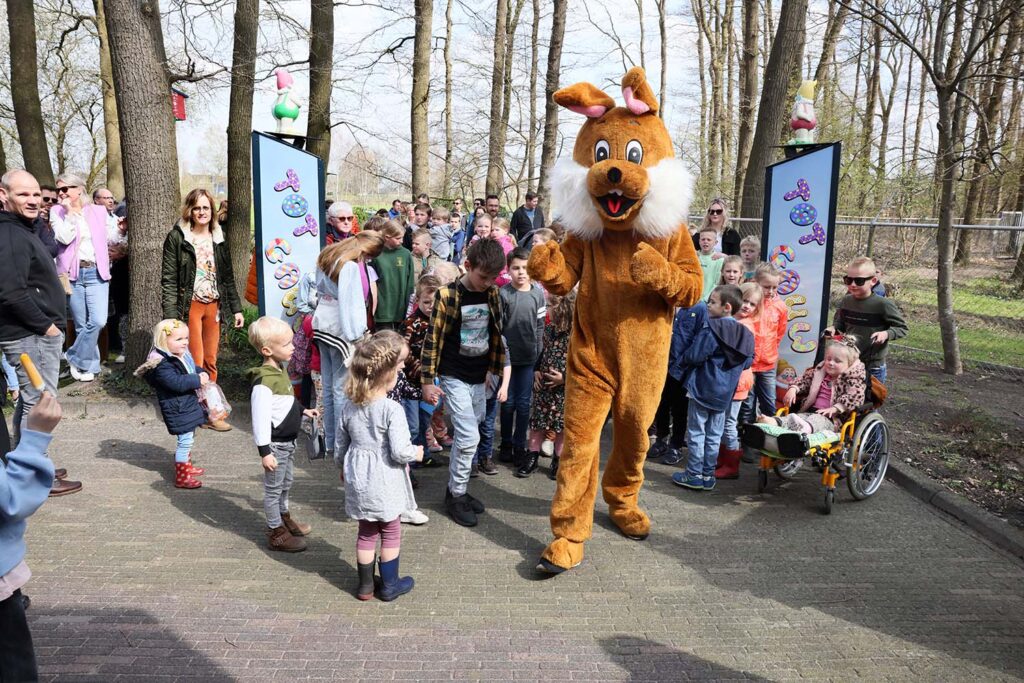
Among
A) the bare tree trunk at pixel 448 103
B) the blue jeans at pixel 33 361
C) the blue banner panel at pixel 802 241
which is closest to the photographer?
the blue jeans at pixel 33 361

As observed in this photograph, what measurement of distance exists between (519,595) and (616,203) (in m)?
2.26

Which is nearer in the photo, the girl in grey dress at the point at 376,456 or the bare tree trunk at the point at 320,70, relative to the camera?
the girl in grey dress at the point at 376,456

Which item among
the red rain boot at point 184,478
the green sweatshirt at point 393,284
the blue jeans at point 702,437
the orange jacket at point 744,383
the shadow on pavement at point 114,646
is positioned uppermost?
the green sweatshirt at point 393,284

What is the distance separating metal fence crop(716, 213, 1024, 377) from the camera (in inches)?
433

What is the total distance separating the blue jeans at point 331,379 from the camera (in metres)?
5.68

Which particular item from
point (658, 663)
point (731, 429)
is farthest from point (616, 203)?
point (731, 429)

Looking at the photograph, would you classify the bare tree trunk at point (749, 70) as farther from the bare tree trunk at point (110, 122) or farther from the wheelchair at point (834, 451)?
the bare tree trunk at point (110, 122)

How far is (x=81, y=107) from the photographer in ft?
103

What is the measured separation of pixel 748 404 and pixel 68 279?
22.4 feet

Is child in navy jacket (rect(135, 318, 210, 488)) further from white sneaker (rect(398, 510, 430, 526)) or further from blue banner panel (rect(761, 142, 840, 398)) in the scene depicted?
blue banner panel (rect(761, 142, 840, 398))

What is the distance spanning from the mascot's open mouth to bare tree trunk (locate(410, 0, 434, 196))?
1195 cm

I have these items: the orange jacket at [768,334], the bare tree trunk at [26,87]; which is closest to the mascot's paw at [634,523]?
the orange jacket at [768,334]

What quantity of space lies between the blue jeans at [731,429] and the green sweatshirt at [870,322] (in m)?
1.18

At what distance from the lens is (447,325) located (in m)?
5.14
